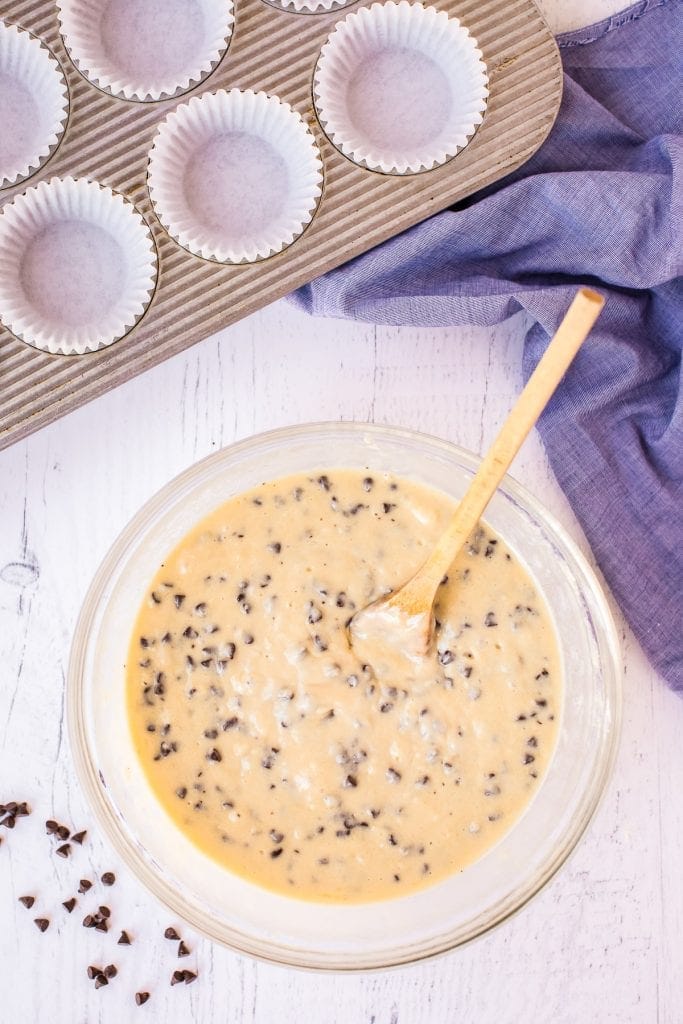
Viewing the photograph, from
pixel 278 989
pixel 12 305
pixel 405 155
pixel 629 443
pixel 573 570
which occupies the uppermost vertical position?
pixel 405 155

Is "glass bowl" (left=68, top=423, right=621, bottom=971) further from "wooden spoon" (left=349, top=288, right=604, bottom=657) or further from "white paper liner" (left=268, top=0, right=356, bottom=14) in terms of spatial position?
"white paper liner" (left=268, top=0, right=356, bottom=14)

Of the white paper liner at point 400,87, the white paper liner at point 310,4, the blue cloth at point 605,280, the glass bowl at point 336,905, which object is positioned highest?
the white paper liner at point 310,4

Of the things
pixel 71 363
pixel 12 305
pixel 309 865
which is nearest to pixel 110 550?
pixel 71 363

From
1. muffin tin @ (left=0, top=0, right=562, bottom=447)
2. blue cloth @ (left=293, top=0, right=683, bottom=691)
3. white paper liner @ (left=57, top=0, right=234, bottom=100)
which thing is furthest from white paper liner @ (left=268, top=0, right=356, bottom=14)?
blue cloth @ (left=293, top=0, right=683, bottom=691)

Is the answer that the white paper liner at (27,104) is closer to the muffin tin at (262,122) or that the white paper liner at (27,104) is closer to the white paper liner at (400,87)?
the muffin tin at (262,122)

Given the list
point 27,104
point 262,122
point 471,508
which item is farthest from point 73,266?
point 471,508

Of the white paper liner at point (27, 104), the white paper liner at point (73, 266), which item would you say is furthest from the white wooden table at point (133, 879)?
the white paper liner at point (27, 104)

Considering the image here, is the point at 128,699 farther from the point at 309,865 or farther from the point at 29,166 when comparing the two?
the point at 29,166
